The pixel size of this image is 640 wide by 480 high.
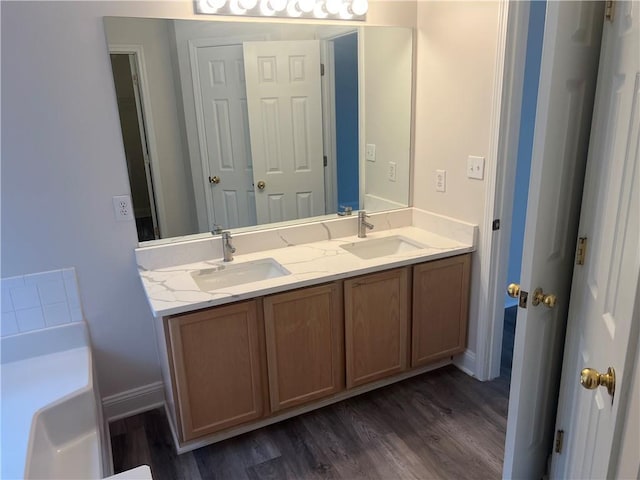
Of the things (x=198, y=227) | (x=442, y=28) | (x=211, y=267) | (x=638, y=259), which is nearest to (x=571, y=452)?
(x=638, y=259)

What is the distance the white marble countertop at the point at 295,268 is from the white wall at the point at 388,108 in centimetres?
29

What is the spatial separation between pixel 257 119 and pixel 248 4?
0.53 metres

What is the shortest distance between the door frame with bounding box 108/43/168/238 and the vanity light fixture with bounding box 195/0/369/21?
0.35 meters

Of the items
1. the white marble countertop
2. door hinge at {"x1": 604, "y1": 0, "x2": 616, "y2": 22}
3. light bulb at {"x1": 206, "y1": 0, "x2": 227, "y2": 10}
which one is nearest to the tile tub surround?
the white marble countertop

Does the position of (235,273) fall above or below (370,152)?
below

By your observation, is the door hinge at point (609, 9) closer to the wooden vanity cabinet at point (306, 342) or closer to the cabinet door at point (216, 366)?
the wooden vanity cabinet at point (306, 342)

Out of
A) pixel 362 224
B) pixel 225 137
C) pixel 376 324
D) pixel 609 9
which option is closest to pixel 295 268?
pixel 376 324

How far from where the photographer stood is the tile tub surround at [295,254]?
1.93m

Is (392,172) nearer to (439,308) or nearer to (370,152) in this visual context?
(370,152)

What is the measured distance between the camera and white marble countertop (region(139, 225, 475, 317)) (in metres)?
1.88

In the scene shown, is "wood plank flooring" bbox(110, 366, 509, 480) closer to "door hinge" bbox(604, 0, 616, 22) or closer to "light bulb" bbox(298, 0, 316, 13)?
"door hinge" bbox(604, 0, 616, 22)

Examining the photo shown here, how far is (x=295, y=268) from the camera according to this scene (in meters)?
2.18

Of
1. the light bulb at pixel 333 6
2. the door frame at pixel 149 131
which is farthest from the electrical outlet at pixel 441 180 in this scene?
the door frame at pixel 149 131

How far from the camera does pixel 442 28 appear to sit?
7.79ft
